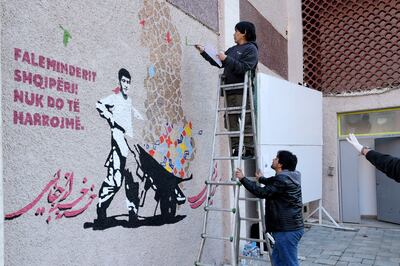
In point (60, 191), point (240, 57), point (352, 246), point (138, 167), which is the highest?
point (240, 57)

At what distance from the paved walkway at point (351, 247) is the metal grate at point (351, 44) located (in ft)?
10.8

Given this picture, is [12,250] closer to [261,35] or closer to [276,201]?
[276,201]

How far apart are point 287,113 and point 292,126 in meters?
0.32

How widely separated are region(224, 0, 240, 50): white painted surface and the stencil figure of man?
2425mm

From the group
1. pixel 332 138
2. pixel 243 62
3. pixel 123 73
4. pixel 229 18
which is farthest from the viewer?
pixel 332 138

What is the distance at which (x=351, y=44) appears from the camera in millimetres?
9180

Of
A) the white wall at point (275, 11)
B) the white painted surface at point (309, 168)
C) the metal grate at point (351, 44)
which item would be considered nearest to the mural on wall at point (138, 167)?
the white painted surface at point (309, 168)

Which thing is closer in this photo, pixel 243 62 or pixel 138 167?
pixel 138 167

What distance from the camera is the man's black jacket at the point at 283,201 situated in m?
3.88

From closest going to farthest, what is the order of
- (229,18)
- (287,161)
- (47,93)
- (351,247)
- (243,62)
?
(47,93) < (287,161) < (243,62) < (229,18) < (351,247)

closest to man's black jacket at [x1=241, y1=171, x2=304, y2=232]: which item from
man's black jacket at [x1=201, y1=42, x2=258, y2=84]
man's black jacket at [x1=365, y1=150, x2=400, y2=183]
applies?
man's black jacket at [x1=365, y1=150, x2=400, y2=183]

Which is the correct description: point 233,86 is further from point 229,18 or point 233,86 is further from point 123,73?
point 229,18

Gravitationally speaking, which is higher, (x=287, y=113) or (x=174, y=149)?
(x=287, y=113)

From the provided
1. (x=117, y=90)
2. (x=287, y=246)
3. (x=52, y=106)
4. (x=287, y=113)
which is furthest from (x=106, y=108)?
(x=287, y=113)
